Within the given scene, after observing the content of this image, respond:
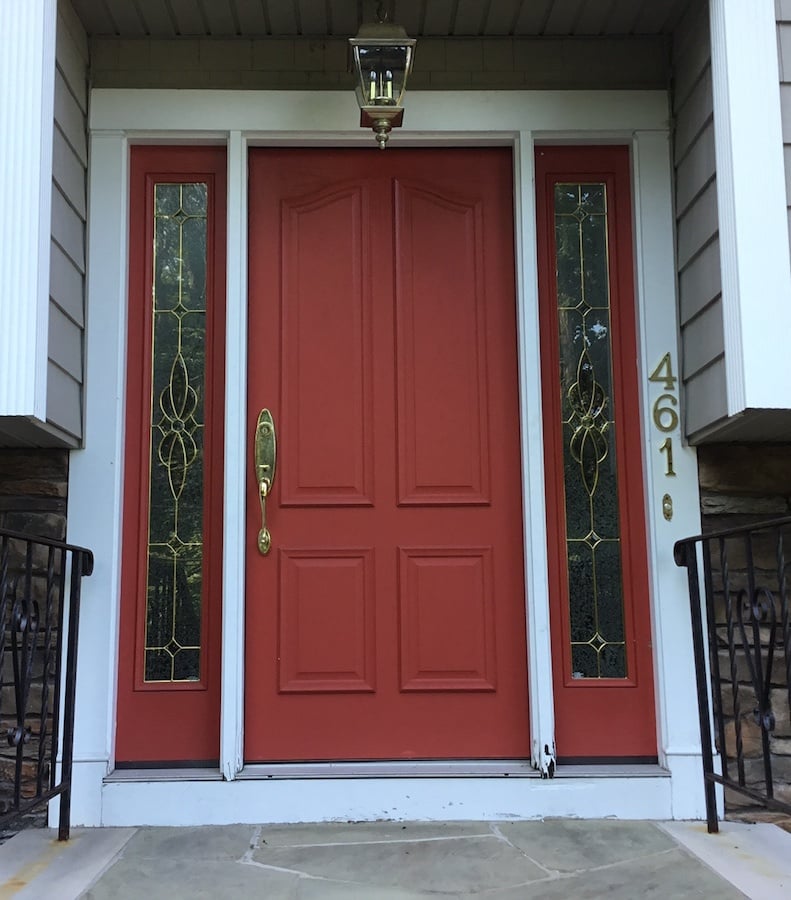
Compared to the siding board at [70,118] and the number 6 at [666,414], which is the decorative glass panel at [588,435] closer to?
the number 6 at [666,414]

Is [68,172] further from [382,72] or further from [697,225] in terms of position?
[697,225]

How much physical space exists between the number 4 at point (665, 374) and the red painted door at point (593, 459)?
2.7 inches

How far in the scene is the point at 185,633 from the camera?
2730 millimetres

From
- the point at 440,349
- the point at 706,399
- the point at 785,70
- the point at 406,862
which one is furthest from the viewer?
the point at 440,349

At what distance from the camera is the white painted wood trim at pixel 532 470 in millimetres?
2631

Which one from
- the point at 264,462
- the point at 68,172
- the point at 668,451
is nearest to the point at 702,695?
the point at 668,451

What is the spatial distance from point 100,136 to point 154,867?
7.07 feet

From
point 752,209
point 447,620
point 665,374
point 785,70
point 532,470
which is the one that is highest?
point 785,70

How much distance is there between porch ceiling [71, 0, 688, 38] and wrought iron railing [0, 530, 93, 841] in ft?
5.35

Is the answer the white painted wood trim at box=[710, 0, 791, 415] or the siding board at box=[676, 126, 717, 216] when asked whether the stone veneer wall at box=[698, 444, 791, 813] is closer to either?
the white painted wood trim at box=[710, 0, 791, 415]

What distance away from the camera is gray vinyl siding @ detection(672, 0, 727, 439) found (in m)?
2.49

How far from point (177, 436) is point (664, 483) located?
4.99 ft

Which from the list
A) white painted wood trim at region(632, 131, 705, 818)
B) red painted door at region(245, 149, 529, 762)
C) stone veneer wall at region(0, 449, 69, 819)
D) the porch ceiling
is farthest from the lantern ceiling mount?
stone veneer wall at region(0, 449, 69, 819)

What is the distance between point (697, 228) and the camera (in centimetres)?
263
